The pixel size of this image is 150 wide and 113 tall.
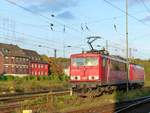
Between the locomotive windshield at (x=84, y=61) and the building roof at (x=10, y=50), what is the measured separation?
8066 cm

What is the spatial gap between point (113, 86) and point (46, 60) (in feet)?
294

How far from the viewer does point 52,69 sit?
4412 inches

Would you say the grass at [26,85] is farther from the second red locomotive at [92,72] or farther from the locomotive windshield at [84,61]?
the second red locomotive at [92,72]

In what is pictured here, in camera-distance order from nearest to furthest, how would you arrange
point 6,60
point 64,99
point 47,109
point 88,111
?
point 88,111, point 47,109, point 64,99, point 6,60

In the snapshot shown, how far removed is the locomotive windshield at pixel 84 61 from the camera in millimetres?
31531

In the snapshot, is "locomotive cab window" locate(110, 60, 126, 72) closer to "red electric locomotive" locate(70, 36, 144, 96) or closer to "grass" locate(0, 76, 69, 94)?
"red electric locomotive" locate(70, 36, 144, 96)

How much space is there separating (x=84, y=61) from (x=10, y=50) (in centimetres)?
8666

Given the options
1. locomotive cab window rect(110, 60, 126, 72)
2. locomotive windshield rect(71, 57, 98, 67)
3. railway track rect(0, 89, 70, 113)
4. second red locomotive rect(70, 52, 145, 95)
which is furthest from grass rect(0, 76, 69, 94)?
second red locomotive rect(70, 52, 145, 95)

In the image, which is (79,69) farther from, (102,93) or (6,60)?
(6,60)

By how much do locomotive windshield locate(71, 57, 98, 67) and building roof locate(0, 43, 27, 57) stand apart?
80.7m

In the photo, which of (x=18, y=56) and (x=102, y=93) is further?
(x=18, y=56)

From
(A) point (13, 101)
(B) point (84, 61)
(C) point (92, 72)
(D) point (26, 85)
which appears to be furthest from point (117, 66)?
(D) point (26, 85)

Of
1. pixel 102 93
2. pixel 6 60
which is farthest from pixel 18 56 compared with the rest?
pixel 102 93

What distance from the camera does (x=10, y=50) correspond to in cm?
11650
